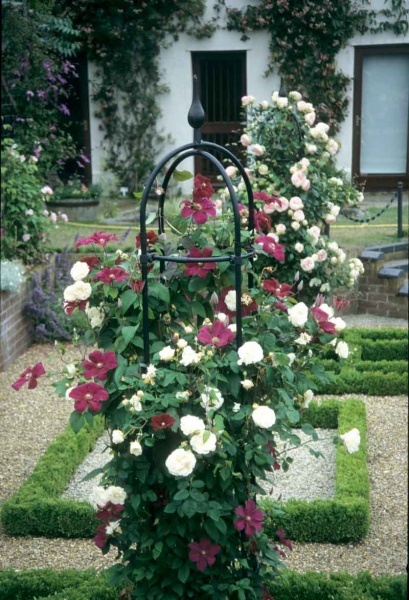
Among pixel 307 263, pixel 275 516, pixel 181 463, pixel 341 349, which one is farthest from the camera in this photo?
pixel 307 263

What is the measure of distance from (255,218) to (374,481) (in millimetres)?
1958

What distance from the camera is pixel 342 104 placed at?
11.4m

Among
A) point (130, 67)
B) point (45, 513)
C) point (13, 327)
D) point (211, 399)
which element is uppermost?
point (130, 67)

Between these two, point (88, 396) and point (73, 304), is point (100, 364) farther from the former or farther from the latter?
point (73, 304)

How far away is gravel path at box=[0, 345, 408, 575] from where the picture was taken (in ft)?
12.6

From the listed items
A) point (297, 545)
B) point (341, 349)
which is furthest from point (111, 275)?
point (297, 545)

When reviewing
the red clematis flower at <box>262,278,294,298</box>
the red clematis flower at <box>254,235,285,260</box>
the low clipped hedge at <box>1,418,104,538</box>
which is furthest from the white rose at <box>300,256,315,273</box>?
the red clematis flower at <box>262,278,294,298</box>

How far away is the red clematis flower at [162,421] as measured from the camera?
265 cm

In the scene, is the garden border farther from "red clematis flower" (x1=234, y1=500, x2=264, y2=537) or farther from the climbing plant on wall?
the climbing plant on wall

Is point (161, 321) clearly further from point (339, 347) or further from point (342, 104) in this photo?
point (342, 104)

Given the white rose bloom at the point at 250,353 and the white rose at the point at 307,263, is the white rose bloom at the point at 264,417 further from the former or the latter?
the white rose at the point at 307,263

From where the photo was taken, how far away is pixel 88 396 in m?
2.69

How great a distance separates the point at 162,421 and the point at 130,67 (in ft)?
33.6

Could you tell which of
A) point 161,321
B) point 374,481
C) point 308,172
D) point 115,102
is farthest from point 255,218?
point 115,102
